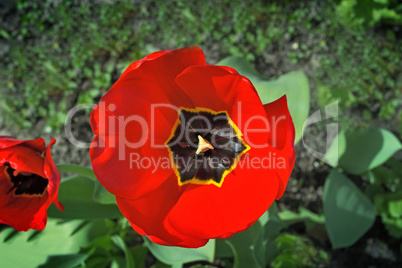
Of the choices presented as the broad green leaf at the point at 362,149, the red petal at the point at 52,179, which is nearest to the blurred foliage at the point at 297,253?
the broad green leaf at the point at 362,149

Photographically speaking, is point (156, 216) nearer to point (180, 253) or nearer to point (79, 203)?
point (180, 253)

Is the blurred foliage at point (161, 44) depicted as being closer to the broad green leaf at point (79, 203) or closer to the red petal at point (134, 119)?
the broad green leaf at point (79, 203)

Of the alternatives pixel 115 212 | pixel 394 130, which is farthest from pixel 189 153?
pixel 394 130

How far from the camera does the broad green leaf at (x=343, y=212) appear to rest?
1.69 m

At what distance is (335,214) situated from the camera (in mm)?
1697

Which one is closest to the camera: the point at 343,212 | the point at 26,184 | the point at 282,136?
the point at 282,136

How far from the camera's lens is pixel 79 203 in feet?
4.80

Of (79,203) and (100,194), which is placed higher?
(100,194)

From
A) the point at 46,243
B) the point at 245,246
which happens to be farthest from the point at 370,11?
the point at 46,243

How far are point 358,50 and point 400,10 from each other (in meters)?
0.32

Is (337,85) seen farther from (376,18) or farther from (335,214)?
(335,214)

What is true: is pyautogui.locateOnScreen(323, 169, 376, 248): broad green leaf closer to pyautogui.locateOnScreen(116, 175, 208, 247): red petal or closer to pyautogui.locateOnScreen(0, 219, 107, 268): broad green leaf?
pyautogui.locateOnScreen(116, 175, 208, 247): red petal

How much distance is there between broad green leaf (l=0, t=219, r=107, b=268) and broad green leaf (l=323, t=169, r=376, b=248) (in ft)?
3.32

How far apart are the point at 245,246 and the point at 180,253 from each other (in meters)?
0.25
